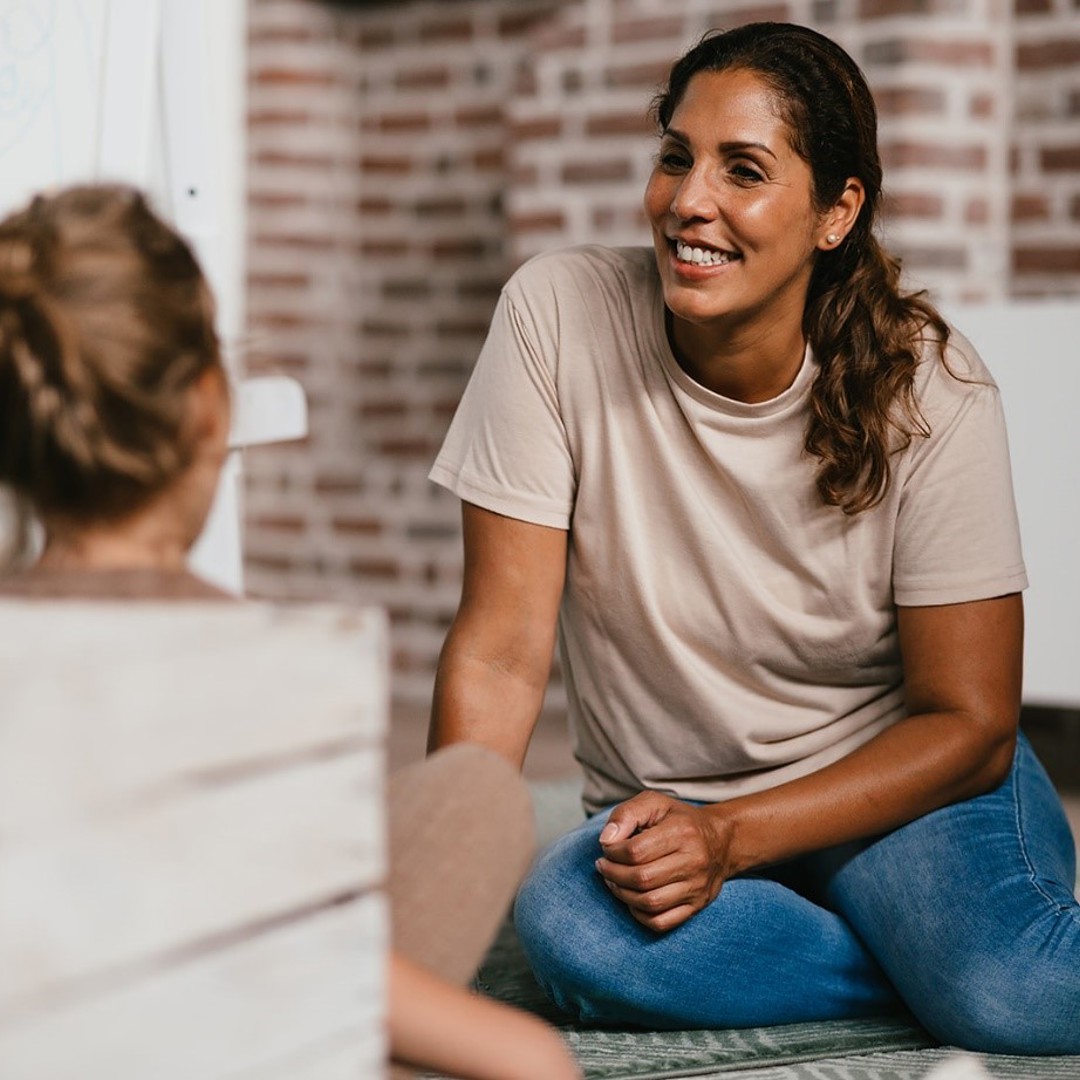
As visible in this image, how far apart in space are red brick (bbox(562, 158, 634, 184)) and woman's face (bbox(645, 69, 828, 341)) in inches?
57.5

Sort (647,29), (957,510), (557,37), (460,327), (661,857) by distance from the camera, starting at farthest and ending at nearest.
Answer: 1. (460,327)
2. (557,37)
3. (647,29)
4. (957,510)
5. (661,857)

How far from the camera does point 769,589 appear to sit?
5.05ft

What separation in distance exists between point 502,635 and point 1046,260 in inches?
61.8

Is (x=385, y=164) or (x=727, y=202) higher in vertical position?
(x=385, y=164)

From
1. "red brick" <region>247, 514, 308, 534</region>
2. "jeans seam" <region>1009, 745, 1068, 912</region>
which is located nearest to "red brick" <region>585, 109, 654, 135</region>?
"red brick" <region>247, 514, 308, 534</region>

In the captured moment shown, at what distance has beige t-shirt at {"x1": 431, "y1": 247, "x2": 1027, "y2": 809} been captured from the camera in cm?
150

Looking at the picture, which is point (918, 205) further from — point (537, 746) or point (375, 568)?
point (375, 568)

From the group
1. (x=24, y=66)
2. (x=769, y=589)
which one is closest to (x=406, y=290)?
(x=24, y=66)

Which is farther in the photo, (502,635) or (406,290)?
(406,290)

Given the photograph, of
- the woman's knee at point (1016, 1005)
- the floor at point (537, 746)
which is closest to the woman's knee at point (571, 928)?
the woman's knee at point (1016, 1005)

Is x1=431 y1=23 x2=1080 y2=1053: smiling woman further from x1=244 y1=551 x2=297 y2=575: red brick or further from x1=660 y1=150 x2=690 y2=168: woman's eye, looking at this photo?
x1=244 y1=551 x2=297 y2=575: red brick

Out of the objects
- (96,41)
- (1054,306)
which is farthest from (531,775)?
(96,41)

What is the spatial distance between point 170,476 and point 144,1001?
27 cm

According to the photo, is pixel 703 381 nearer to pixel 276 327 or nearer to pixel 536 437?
pixel 536 437
